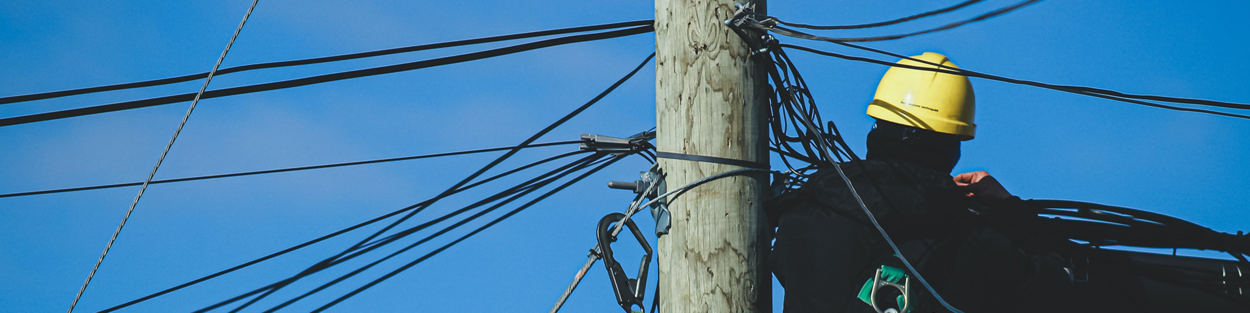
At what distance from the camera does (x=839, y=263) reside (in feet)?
11.9

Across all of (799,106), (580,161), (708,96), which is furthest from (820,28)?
(580,161)

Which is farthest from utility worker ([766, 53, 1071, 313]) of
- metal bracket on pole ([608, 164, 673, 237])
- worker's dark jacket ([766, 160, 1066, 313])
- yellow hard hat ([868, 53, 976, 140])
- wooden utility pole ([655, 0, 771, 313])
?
metal bracket on pole ([608, 164, 673, 237])

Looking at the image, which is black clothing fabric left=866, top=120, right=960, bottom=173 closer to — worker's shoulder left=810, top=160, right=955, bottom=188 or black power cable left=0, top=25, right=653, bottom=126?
worker's shoulder left=810, top=160, right=955, bottom=188

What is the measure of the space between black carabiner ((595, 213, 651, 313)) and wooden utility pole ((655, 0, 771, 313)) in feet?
0.49

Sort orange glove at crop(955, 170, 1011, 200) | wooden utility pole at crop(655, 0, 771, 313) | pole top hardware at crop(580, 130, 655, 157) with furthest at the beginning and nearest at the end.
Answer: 1. pole top hardware at crop(580, 130, 655, 157)
2. orange glove at crop(955, 170, 1011, 200)
3. wooden utility pole at crop(655, 0, 771, 313)

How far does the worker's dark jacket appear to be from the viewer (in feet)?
11.9

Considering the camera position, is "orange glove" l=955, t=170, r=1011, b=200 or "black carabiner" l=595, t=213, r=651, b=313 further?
"orange glove" l=955, t=170, r=1011, b=200

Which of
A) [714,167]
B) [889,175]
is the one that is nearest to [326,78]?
[714,167]

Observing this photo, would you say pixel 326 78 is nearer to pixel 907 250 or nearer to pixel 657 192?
pixel 657 192

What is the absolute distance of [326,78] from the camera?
4477 mm

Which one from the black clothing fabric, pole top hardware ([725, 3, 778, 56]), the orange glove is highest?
pole top hardware ([725, 3, 778, 56])

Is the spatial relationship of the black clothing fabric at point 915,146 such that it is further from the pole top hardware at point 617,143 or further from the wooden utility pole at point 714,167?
the pole top hardware at point 617,143

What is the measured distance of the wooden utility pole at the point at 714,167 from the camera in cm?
383

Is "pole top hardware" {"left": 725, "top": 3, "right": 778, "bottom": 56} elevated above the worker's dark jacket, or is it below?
above
